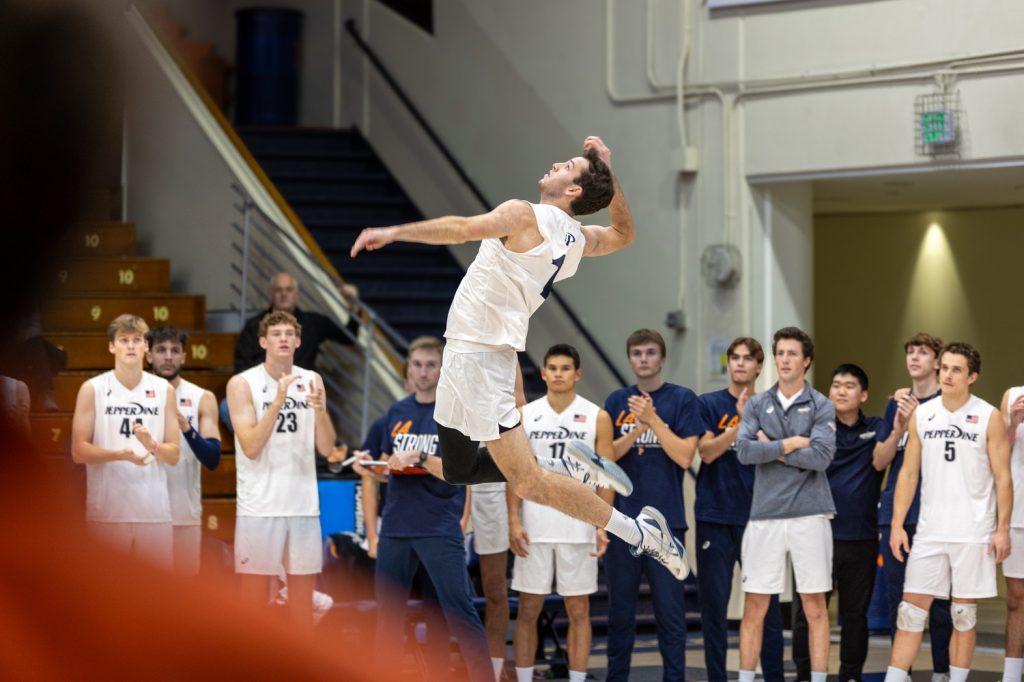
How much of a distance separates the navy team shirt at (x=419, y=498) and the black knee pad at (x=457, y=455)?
118 cm

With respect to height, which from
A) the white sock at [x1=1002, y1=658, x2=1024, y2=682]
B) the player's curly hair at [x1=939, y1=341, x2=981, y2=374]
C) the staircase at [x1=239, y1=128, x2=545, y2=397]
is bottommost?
the white sock at [x1=1002, y1=658, x2=1024, y2=682]

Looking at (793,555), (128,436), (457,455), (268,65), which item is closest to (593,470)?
(457,455)

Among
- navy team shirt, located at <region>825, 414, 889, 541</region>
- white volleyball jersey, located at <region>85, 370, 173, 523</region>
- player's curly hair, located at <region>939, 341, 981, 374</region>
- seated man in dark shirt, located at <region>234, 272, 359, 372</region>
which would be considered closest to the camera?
player's curly hair, located at <region>939, 341, 981, 374</region>

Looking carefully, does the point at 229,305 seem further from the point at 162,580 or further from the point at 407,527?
the point at 162,580

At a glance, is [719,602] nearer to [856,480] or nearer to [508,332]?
[856,480]

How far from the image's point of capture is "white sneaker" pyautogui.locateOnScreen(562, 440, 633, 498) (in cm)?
601

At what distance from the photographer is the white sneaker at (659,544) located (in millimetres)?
5828

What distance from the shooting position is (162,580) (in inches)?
44.4

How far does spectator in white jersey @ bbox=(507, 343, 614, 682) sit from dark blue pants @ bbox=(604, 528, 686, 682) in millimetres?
127

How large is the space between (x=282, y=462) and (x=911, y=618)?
3357 mm

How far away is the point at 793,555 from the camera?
6688 mm

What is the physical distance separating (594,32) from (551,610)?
5302mm

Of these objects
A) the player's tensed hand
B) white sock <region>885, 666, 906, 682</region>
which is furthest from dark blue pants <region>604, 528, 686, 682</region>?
→ the player's tensed hand

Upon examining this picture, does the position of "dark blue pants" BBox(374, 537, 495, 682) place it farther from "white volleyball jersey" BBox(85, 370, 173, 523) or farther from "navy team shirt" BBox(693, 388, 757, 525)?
"navy team shirt" BBox(693, 388, 757, 525)
